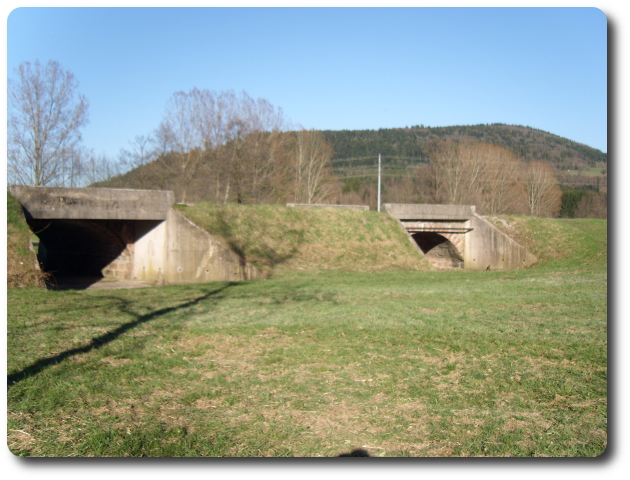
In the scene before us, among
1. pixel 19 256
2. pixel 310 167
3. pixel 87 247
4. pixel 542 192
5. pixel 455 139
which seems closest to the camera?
pixel 19 256

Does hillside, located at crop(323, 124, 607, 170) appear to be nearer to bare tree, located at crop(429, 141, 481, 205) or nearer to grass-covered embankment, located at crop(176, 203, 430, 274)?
bare tree, located at crop(429, 141, 481, 205)

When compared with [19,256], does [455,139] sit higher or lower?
higher

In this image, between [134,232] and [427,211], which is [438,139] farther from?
[134,232]

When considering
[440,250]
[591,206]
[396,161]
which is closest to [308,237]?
[440,250]

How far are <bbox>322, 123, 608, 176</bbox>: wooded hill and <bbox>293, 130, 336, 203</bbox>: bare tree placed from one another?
47.9 feet

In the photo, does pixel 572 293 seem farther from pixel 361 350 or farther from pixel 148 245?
pixel 148 245

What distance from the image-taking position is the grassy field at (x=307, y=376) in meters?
4.54

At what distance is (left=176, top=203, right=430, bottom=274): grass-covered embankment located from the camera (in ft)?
66.4

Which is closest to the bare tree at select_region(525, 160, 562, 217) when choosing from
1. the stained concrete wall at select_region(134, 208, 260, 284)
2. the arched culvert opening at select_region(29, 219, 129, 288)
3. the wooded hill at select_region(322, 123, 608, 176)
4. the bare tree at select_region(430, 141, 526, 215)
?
the bare tree at select_region(430, 141, 526, 215)

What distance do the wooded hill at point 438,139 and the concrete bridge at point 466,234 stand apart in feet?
Result: 40.4

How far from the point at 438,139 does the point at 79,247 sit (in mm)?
45537

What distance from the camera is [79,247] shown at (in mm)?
24031

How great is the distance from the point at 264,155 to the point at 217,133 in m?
3.61

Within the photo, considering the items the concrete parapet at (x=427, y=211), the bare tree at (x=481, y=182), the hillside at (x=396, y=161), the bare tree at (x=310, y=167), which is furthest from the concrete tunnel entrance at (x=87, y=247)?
the bare tree at (x=481, y=182)
